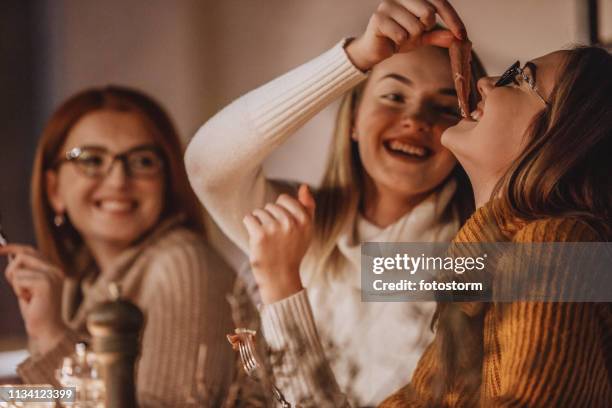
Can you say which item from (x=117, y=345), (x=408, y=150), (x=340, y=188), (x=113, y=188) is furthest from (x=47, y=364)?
(x=408, y=150)

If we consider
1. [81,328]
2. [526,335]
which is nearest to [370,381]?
[526,335]

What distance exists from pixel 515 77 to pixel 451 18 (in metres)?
0.15

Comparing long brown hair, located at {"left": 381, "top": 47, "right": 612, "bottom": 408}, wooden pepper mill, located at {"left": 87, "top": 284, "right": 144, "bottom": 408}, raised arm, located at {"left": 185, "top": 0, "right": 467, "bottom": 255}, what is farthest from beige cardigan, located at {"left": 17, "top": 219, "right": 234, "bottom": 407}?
long brown hair, located at {"left": 381, "top": 47, "right": 612, "bottom": 408}

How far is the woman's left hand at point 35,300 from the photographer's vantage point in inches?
59.9

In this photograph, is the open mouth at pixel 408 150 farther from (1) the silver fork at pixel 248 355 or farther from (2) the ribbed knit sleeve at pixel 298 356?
(1) the silver fork at pixel 248 355

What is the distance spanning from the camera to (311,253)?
51.7 inches

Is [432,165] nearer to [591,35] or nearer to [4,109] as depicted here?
[591,35]

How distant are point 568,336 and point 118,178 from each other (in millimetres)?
985

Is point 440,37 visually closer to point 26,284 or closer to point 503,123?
point 503,123

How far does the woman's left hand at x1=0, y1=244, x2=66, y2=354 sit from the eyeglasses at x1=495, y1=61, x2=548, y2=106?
105 cm

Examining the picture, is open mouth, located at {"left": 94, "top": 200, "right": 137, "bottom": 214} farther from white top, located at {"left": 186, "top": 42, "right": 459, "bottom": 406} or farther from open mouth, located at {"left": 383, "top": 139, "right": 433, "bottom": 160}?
open mouth, located at {"left": 383, "top": 139, "right": 433, "bottom": 160}

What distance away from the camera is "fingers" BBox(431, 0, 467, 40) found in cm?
115

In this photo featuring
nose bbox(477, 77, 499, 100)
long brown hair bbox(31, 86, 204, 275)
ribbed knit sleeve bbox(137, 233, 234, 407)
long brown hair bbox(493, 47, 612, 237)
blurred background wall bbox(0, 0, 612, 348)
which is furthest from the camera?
long brown hair bbox(31, 86, 204, 275)

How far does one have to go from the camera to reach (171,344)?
146 cm
